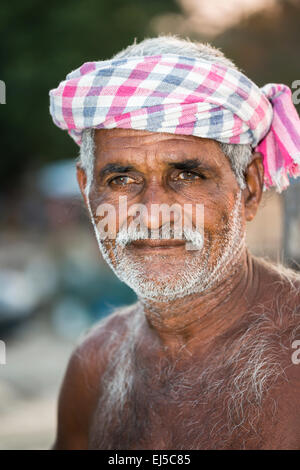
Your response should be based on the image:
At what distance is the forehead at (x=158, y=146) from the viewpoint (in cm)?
216

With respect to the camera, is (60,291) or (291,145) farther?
(60,291)

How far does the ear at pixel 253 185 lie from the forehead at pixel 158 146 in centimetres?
22

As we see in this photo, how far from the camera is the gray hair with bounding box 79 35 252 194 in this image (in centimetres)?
224

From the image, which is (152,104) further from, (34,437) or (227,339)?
(34,437)

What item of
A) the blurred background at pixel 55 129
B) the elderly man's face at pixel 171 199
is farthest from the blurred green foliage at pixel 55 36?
the elderly man's face at pixel 171 199

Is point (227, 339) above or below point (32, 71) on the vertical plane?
below

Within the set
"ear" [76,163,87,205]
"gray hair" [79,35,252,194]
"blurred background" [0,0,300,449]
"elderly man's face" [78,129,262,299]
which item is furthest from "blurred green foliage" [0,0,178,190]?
"elderly man's face" [78,129,262,299]

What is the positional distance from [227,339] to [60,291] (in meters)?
9.65

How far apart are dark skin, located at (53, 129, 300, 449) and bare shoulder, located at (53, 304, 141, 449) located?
0.19 m

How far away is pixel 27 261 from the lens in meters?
12.4

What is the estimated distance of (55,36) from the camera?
14.7 m

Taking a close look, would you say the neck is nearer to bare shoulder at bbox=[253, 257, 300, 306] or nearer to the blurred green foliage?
bare shoulder at bbox=[253, 257, 300, 306]

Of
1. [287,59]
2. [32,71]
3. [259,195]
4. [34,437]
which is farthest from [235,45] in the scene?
[259,195]

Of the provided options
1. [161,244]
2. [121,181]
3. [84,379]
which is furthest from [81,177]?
[84,379]
